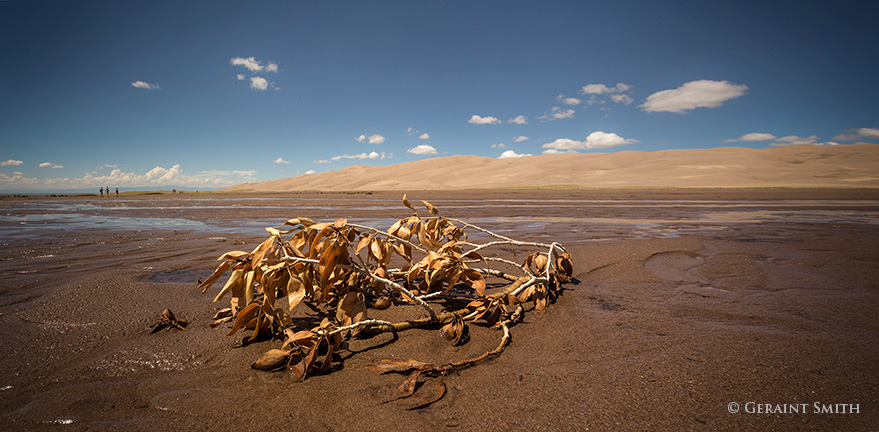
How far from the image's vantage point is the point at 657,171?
43.6 m

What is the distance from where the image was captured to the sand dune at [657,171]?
33.9 m

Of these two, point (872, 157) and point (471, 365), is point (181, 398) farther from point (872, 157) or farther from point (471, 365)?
point (872, 157)

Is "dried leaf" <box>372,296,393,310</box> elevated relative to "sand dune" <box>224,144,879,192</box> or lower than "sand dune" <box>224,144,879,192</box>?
lower

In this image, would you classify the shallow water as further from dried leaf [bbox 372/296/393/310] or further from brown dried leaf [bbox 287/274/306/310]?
brown dried leaf [bbox 287/274/306/310]

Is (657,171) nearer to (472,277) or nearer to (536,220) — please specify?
(536,220)

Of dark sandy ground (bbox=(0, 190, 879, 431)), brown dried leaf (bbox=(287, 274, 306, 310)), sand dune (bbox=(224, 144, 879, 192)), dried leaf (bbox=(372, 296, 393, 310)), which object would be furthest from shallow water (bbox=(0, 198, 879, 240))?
sand dune (bbox=(224, 144, 879, 192))

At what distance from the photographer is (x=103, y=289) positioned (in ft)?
8.54

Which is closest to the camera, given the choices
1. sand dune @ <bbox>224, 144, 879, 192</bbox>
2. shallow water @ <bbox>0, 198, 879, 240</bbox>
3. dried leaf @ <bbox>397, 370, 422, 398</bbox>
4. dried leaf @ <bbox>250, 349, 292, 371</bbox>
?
dried leaf @ <bbox>397, 370, 422, 398</bbox>

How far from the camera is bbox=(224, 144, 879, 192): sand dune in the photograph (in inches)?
1336

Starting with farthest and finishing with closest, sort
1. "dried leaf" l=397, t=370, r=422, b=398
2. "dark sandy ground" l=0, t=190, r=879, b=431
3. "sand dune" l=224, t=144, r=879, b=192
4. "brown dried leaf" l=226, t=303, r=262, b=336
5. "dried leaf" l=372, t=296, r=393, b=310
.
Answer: "sand dune" l=224, t=144, r=879, b=192 < "dried leaf" l=372, t=296, r=393, b=310 < "brown dried leaf" l=226, t=303, r=262, b=336 < "dried leaf" l=397, t=370, r=422, b=398 < "dark sandy ground" l=0, t=190, r=879, b=431

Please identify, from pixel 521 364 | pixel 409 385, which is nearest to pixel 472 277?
pixel 521 364

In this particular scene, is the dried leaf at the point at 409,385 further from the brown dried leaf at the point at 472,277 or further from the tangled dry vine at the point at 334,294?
the brown dried leaf at the point at 472,277

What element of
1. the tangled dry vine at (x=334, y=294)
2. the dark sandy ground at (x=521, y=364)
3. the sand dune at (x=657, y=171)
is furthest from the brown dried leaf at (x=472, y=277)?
the sand dune at (x=657, y=171)

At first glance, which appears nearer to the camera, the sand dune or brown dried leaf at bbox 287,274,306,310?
brown dried leaf at bbox 287,274,306,310
